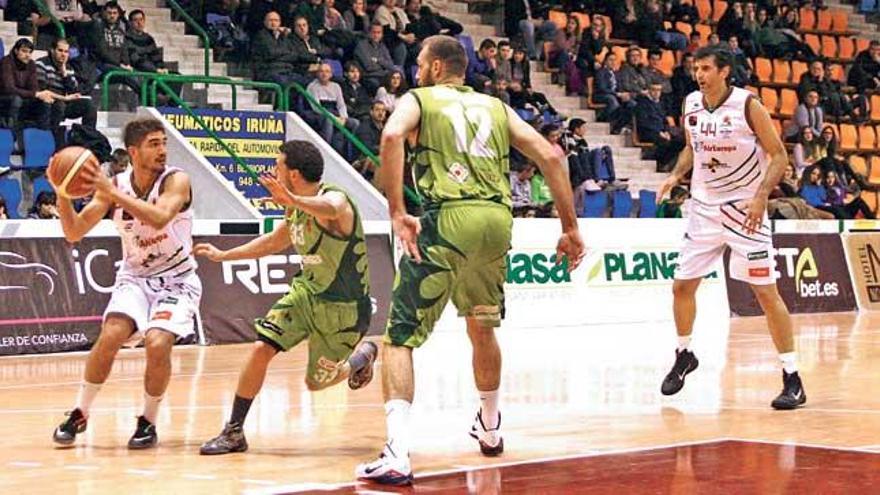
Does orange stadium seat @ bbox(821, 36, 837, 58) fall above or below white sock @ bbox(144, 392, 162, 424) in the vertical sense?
above

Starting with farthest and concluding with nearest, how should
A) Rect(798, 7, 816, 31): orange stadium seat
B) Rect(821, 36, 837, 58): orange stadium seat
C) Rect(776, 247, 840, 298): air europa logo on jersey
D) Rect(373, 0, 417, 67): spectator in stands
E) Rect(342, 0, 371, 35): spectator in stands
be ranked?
1. Rect(798, 7, 816, 31): orange stadium seat
2. Rect(821, 36, 837, 58): orange stadium seat
3. Rect(342, 0, 371, 35): spectator in stands
4. Rect(373, 0, 417, 67): spectator in stands
5. Rect(776, 247, 840, 298): air europa logo on jersey

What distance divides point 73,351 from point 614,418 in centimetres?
665

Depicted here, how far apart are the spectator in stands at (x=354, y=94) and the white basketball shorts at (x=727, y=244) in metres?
11.2

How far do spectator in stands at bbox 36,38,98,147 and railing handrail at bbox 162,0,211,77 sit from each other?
224 cm

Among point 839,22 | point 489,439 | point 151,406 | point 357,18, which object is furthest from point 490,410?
point 839,22

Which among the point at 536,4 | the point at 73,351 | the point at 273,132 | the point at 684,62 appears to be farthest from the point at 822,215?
the point at 73,351

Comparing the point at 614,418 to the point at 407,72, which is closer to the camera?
the point at 614,418

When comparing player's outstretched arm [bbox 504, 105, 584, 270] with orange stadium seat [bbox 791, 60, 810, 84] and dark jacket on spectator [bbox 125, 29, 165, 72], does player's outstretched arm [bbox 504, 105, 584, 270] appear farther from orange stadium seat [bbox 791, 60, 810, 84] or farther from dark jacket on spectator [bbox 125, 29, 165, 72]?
orange stadium seat [bbox 791, 60, 810, 84]

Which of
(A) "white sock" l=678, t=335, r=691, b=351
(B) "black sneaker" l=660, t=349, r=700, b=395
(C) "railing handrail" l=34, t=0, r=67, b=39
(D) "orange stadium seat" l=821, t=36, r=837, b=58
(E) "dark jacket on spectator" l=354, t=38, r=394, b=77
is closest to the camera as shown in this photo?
(B) "black sneaker" l=660, t=349, r=700, b=395

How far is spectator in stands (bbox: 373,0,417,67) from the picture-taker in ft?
75.7

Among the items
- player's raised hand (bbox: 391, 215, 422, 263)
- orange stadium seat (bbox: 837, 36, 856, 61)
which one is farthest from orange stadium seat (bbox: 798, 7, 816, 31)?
player's raised hand (bbox: 391, 215, 422, 263)

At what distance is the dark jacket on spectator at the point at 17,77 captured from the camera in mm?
17719

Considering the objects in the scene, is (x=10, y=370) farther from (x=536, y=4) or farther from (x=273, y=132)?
(x=536, y=4)

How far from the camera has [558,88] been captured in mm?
26812
